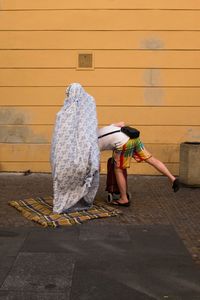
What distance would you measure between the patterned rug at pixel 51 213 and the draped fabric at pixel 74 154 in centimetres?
16

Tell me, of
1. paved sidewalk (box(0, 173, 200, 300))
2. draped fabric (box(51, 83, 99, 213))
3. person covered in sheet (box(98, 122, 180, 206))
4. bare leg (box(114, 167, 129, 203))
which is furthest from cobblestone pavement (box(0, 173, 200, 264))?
draped fabric (box(51, 83, 99, 213))

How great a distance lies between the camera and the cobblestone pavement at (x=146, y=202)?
20.4ft

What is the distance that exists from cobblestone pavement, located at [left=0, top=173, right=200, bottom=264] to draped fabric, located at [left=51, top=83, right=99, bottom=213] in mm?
495

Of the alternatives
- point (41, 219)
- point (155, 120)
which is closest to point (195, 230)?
point (41, 219)

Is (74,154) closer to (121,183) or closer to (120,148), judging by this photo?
(120,148)

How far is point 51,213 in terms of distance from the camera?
6.60 m

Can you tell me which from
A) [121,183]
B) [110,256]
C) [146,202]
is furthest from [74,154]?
[110,256]

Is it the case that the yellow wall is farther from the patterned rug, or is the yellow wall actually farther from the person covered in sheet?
the patterned rug
